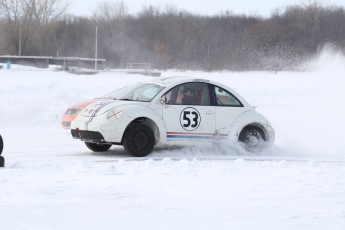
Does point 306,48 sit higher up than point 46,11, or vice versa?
point 46,11

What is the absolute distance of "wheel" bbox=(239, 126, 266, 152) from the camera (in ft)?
44.2

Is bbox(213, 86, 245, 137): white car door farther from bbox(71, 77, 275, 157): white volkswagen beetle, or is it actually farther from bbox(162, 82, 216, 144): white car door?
bbox(162, 82, 216, 144): white car door

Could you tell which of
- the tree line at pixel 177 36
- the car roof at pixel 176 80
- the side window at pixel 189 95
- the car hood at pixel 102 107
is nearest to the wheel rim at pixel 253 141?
the side window at pixel 189 95

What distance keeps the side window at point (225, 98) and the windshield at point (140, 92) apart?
1.14 m

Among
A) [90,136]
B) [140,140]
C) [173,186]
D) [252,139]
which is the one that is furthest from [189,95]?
[173,186]

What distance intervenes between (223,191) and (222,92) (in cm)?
490

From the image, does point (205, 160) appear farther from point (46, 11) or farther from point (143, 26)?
point (46, 11)

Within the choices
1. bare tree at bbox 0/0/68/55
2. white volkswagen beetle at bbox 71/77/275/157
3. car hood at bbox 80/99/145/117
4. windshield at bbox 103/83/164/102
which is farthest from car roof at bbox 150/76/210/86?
bare tree at bbox 0/0/68/55

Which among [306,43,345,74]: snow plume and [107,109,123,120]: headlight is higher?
[306,43,345,74]: snow plume

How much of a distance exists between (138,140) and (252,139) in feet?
7.98

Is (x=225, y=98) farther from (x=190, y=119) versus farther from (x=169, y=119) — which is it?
(x=169, y=119)

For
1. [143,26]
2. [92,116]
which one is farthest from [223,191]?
[143,26]

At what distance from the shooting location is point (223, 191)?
876 cm

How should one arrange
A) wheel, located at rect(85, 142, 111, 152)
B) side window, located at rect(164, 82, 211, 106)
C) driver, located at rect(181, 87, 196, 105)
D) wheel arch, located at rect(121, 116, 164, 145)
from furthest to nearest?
wheel, located at rect(85, 142, 111, 152), driver, located at rect(181, 87, 196, 105), side window, located at rect(164, 82, 211, 106), wheel arch, located at rect(121, 116, 164, 145)
